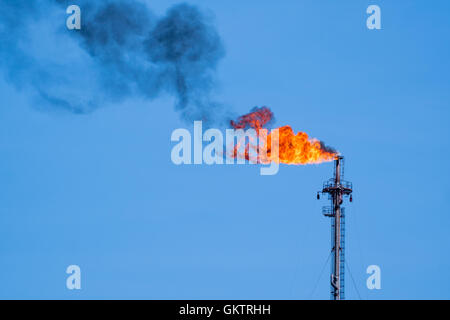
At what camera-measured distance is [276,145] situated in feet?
354
